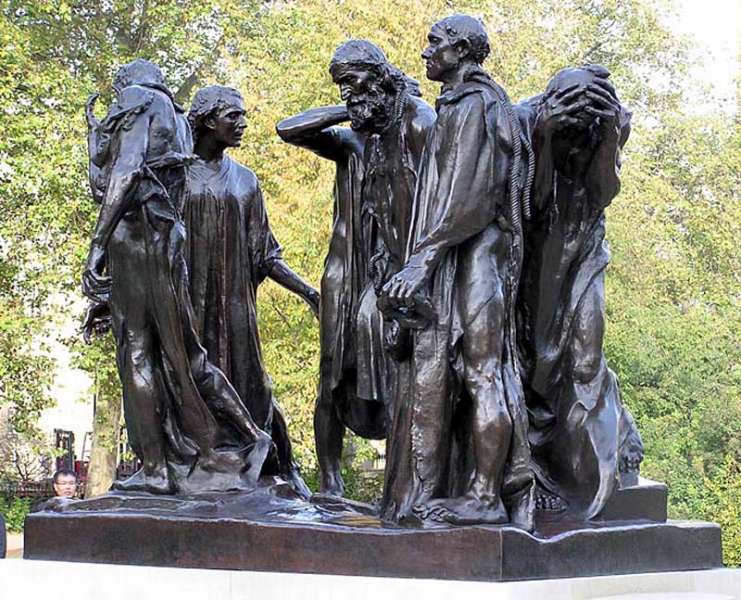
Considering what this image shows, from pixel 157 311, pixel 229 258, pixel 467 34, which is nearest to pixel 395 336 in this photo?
pixel 467 34

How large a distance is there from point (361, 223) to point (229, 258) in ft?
4.02

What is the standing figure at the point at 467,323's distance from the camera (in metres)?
7.84

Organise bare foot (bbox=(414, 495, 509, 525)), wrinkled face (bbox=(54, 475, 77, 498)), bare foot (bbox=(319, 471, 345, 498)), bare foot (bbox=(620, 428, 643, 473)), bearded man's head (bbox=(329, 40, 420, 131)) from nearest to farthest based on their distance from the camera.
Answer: bare foot (bbox=(414, 495, 509, 525)) < bearded man's head (bbox=(329, 40, 420, 131)) < bare foot (bbox=(620, 428, 643, 473)) < bare foot (bbox=(319, 471, 345, 498)) < wrinkled face (bbox=(54, 475, 77, 498))

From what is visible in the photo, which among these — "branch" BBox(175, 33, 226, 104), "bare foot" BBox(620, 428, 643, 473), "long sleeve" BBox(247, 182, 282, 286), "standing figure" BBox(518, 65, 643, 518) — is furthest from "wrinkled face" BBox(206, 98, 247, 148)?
"branch" BBox(175, 33, 226, 104)

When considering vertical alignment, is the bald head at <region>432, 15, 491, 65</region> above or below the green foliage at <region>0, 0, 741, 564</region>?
below

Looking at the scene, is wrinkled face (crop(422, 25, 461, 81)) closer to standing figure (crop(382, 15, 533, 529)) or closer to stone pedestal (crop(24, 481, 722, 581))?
standing figure (crop(382, 15, 533, 529))

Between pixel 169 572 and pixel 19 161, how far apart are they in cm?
1627

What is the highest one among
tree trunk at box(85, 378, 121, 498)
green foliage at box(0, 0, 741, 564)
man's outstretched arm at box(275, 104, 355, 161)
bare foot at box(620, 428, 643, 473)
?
green foliage at box(0, 0, 741, 564)

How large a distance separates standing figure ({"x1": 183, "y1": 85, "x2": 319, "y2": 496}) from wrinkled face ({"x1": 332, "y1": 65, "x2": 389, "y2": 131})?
1.52m

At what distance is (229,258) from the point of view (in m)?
10.3

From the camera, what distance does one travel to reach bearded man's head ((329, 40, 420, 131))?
8867 mm

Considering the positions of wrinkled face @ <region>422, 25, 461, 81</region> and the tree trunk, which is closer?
wrinkled face @ <region>422, 25, 461, 81</region>

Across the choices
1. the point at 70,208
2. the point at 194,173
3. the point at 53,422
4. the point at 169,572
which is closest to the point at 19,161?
the point at 70,208

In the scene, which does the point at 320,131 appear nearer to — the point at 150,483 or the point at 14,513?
the point at 150,483
